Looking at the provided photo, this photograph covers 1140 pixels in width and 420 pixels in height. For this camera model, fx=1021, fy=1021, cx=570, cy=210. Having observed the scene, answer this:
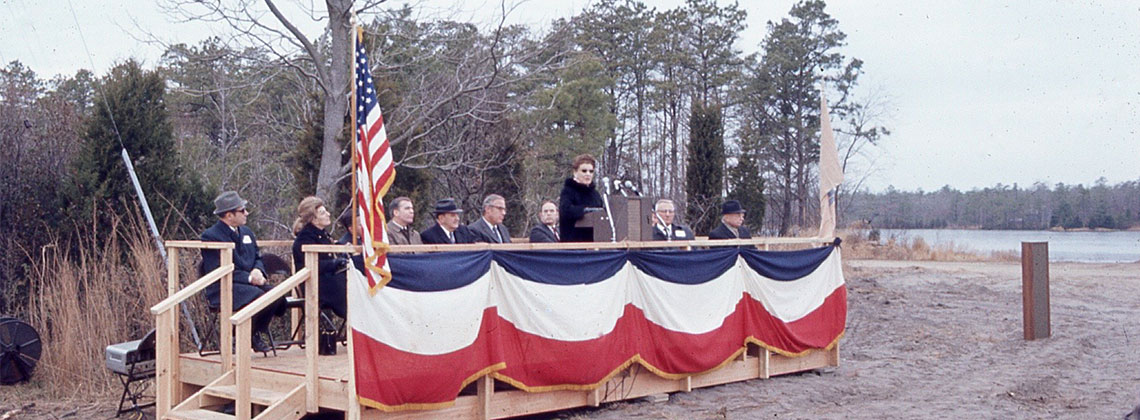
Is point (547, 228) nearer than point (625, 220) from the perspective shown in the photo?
No

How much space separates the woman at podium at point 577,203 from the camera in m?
9.22

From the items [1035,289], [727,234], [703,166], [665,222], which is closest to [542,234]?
[665,222]

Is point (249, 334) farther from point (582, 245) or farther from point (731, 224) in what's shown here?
point (731, 224)

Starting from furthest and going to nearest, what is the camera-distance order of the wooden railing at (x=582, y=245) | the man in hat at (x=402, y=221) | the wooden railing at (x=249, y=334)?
the man in hat at (x=402, y=221), the wooden railing at (x=582, y=245), the wooden railing at (x=249, y=334)

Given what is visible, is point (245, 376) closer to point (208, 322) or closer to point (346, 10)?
point (208, 322)

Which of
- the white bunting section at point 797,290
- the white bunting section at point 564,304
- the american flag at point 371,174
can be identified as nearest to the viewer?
the american flag at point 371,174

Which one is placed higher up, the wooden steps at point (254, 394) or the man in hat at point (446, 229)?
the man in hat at point (446, 229)

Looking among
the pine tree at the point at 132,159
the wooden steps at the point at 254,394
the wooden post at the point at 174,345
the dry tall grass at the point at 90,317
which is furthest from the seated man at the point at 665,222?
the pine tree at the point at 132,159

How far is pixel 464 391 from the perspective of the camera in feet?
26.7

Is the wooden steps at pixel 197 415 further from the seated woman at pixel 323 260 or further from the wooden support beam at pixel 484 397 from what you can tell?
the wooden support beam at pixel 484 397

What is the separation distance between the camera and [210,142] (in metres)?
28.0

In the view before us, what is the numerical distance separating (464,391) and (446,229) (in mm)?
1724

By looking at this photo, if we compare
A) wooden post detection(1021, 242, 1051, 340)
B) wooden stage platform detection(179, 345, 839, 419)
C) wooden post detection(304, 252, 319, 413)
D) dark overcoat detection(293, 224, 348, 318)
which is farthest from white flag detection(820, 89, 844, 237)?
wooden post detection(304, 252, 319, 413)

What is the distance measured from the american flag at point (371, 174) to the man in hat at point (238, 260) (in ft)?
6.52
